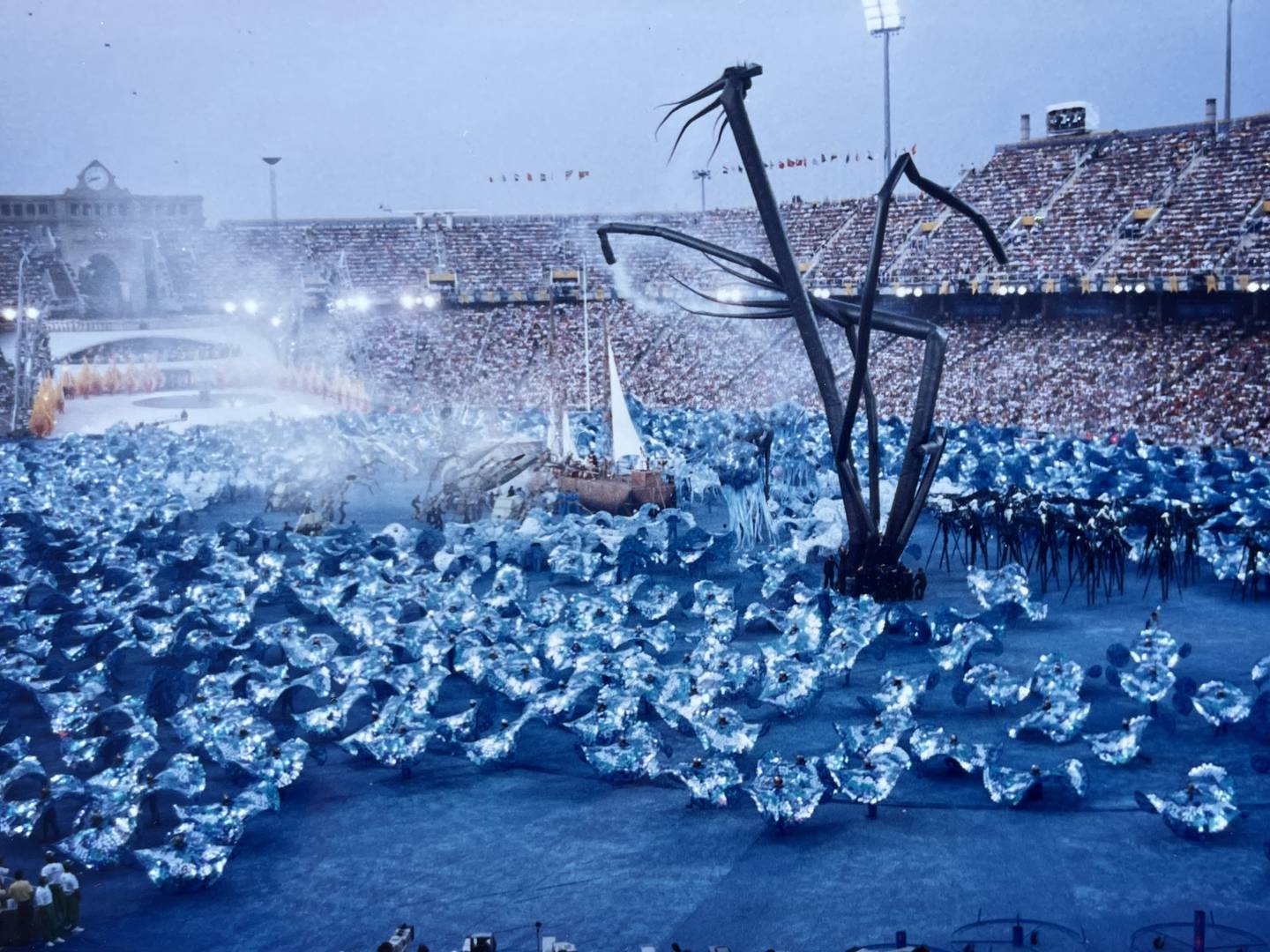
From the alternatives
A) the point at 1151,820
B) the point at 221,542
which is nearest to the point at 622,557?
the point at 221,542

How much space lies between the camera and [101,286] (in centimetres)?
5169

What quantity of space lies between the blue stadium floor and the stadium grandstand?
16.1 m

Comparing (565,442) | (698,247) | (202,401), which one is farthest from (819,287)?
(698,247)

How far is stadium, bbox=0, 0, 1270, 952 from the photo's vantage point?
8.52 meters

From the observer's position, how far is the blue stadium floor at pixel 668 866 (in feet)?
26.3

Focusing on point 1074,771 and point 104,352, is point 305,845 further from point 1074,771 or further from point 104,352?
point 104,352

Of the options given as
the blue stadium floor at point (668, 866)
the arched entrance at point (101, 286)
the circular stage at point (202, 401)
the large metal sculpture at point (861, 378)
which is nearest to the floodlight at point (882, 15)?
the large metal sculpture at point (861, 378)

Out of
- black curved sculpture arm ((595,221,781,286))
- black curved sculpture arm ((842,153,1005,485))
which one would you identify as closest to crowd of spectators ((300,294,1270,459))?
black curved sculpture arm ((595,221,781,286))

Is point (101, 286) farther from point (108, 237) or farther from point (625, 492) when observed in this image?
point (625, 492)

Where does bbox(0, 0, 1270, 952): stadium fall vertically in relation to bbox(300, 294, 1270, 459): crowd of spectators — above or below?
below

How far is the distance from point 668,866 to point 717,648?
4.09m

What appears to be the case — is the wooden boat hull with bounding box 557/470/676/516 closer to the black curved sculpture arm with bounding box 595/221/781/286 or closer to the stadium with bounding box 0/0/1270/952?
the stadium with bounding box 0/0/1270/952

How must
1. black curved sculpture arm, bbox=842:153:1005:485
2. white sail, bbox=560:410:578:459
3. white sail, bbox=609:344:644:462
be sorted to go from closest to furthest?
black curved sculpture arm, bbox=842:153:1005:485 → white sail, bbox=609:344:644:462 → white sail, bbox=560:410:578:459

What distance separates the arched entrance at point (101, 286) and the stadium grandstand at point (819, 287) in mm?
110
